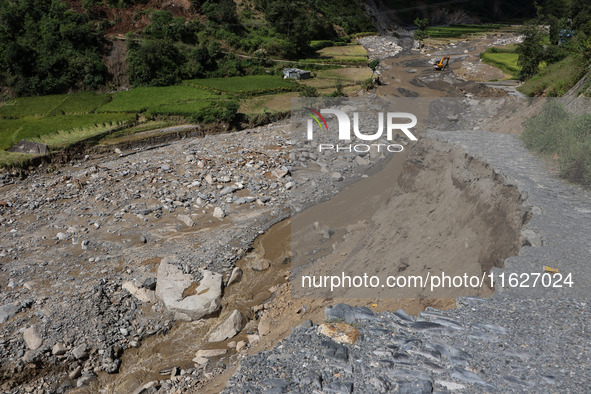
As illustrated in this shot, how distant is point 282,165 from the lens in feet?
65.5

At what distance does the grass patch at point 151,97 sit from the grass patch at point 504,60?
80.8 ft

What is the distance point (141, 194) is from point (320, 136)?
417 inches

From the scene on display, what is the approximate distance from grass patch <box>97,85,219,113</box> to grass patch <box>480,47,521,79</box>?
24.6 m

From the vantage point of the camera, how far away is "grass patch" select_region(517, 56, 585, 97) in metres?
19.0

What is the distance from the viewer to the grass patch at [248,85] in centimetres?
3262

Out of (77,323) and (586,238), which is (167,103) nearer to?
(77,323)

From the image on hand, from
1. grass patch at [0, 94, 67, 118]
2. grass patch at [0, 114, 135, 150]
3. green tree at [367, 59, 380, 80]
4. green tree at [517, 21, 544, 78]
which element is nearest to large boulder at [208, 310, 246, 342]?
grass patch at [0, 114, 135, 150]

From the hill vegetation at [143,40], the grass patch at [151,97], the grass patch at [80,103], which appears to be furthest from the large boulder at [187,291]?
the hill vegetation at [143,40]

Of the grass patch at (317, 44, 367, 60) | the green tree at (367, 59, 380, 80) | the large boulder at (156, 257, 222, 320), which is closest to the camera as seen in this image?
the large boulder at (156, 257, 222, 320)

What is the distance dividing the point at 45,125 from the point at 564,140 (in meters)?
27.5

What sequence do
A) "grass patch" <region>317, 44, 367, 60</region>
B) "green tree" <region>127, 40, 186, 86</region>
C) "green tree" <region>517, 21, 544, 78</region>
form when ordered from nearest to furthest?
"green tree" <region>517, 21, 544, 78</region> < "green tree" <region>127, 40, 186, 86</region> < "grass patch" <region>317, 44, 367, 60</region>

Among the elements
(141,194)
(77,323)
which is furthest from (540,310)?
(141,194)

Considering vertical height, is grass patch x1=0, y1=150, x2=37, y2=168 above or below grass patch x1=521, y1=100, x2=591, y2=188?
below

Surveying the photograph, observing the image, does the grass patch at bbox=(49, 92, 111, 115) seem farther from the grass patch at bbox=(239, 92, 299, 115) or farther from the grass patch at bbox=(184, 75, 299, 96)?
the grass patch at bbox=(239, 92, 299, 115)
